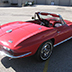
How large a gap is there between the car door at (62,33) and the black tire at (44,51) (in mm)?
458

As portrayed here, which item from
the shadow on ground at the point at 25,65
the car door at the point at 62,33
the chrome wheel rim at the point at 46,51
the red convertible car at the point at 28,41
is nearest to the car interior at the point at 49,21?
the car door at the point at 62,33

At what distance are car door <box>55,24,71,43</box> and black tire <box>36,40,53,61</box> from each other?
1.50 feet

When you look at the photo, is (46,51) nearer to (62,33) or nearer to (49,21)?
(62,33)

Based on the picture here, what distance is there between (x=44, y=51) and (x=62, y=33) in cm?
113

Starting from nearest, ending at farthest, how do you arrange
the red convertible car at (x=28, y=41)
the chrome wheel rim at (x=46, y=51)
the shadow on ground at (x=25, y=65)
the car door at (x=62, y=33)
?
the red convertible car at (x=28, y=41) → the shadow on ground at (x=25, y=65) → the chrome wheel rim at (x=46, y=51) → the car door at (x=62, y=33)

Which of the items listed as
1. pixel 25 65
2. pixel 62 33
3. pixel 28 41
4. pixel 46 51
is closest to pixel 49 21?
pixel 62 33

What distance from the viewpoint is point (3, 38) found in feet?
9.89

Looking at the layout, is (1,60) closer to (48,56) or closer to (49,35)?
(48,56)

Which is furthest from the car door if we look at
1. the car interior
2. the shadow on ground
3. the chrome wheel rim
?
the shadow on ground

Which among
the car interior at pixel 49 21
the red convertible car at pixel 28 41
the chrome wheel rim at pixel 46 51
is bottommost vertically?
the chrome wheel rim at pixel 46 51

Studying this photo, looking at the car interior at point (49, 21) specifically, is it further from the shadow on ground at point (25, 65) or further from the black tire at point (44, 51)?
the shadow on ground at point (25, 65)

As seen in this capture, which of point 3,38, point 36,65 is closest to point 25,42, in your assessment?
point 3,38

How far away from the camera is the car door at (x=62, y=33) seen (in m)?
3.73

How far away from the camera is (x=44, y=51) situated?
3314 millimetres
